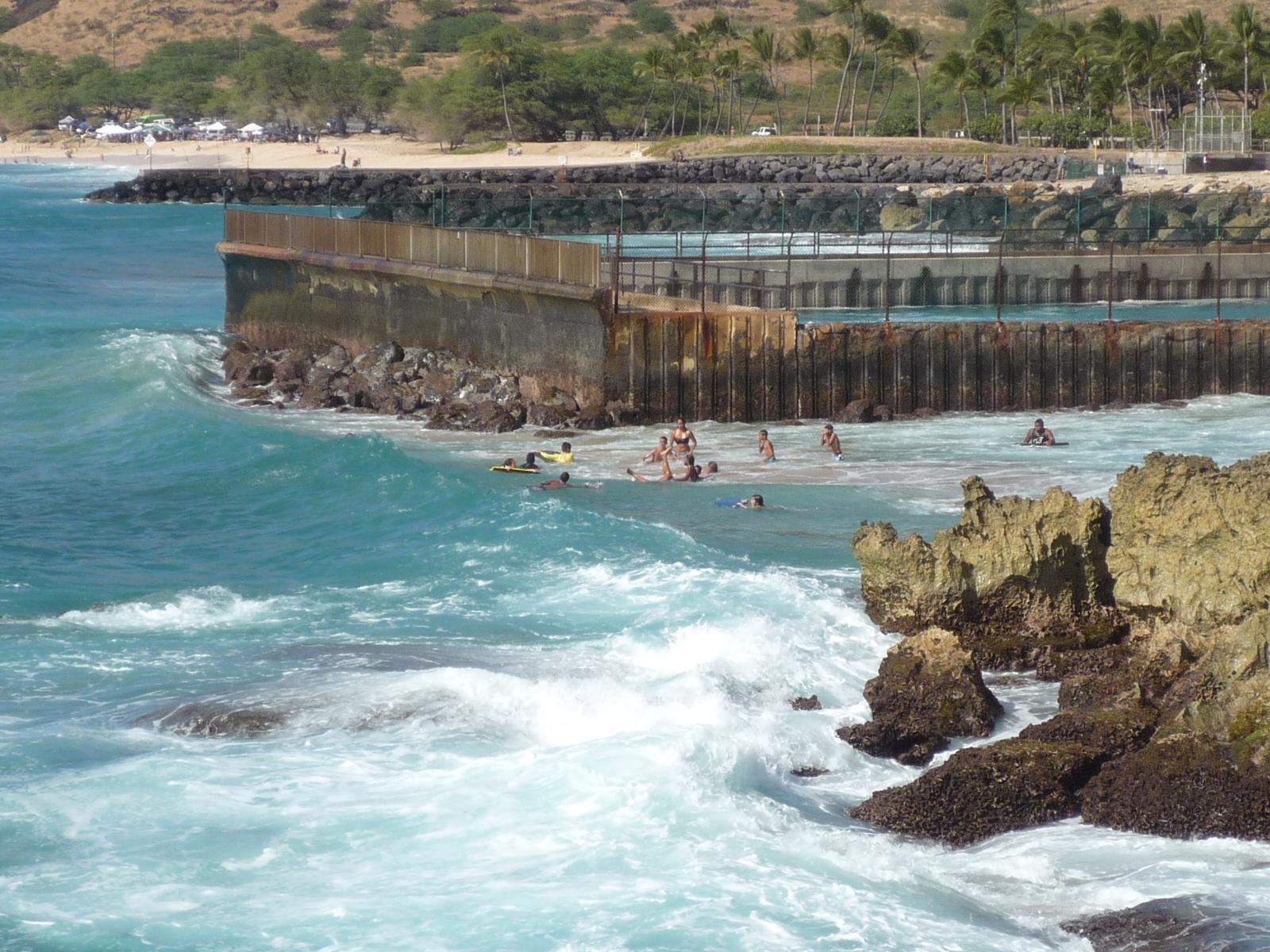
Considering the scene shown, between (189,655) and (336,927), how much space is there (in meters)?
6.39

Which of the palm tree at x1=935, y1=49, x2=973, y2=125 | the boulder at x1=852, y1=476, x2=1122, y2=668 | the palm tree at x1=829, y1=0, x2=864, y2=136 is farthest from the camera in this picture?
the palm tree at x1=829, y1=0, x2=864, y2=136

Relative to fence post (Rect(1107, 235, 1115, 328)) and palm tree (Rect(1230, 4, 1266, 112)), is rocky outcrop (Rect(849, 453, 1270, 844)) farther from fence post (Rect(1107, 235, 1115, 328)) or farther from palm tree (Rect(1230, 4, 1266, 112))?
palm tree (Rect(1230, 4, 1266, 112))

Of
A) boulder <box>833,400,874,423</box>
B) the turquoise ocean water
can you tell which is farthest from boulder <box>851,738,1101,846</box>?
boulder <box>833,400,874,423</box>

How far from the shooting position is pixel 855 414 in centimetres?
2978

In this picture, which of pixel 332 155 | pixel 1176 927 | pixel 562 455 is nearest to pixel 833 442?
pixel 562 455

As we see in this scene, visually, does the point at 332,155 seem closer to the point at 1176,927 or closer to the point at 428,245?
the point at 428,245

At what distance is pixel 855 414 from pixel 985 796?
17555 mm

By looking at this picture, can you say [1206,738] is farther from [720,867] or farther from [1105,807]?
[720,867]

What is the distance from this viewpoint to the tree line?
97500mm

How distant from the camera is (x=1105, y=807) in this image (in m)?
12.5

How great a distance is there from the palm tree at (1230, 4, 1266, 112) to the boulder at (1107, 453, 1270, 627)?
79438 millimetres

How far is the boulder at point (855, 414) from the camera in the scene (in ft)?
97.7

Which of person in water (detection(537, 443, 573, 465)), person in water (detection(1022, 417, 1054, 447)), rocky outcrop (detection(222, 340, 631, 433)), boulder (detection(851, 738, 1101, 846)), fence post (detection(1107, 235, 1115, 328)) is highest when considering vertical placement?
fence post (detection(1107, 235, 1115, 328))

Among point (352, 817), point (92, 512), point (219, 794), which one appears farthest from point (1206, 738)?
point (92, 512)
